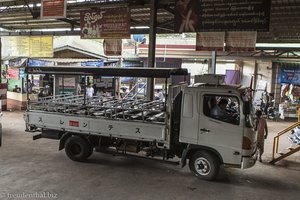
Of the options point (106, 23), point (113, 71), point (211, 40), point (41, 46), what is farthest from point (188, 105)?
point (41, 46)

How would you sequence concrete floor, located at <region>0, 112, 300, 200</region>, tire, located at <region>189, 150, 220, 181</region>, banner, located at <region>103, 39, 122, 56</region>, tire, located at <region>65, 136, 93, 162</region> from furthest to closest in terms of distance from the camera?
banner, located at <region>103, 39, 122, 56</region> < tire, located at <region>65, 136, 93, 162</region> < tire, located at <region>189, 150, 220, 181</region> < concrete floor, located at <region>0, 112, 300, 200</region>

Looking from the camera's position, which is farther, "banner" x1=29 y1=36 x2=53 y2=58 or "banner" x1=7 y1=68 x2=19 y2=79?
"banner" x1=7 y1=68 x2=19 y2=79

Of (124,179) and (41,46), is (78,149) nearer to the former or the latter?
(124,179)

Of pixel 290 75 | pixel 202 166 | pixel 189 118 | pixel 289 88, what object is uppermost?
pixel 290 75

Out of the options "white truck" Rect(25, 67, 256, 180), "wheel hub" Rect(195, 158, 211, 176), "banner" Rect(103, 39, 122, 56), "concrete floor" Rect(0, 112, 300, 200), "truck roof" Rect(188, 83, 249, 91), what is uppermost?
"banner" Rect(103, 39, 122, 56)

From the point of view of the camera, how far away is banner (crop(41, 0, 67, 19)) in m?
10.1

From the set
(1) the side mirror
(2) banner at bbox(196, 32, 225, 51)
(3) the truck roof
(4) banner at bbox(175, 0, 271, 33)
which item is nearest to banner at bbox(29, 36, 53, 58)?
(4) banner at bbox(175, 0, 271, 33)

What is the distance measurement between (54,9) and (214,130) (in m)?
6.43

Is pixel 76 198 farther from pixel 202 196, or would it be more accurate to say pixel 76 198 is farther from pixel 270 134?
pixel 270 134

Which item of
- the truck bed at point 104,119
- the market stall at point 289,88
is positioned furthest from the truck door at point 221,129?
the market stall at point 289,88

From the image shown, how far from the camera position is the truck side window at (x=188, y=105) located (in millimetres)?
7738

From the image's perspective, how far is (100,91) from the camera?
1909cm

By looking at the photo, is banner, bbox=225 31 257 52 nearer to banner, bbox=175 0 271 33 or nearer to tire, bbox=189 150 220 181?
banner, bbox=175 0 271 33

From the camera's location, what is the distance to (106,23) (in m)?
11.3
